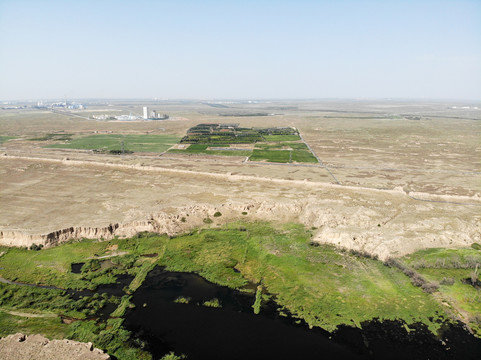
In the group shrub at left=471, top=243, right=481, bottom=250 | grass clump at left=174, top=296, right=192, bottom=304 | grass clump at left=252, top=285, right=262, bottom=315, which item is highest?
shrub at left=471, top=243, right=481, bottom=250

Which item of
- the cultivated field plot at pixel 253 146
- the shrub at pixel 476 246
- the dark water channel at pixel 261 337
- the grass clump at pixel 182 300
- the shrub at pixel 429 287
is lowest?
the dark water channel at pixel 261 337

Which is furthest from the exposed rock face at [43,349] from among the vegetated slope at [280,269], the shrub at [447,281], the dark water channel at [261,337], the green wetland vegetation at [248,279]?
the shrub at [447,281]

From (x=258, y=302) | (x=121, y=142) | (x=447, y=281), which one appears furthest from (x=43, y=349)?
(x=121, y=142)

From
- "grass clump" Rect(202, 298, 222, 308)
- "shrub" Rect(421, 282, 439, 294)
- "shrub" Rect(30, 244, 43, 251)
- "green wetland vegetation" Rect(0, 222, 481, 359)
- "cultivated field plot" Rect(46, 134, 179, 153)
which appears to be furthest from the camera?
"cultivated field plot" Rect(46, 134, 179, 153)

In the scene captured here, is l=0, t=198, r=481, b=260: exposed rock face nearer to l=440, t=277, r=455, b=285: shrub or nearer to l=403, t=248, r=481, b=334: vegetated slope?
l=403, t=248, r=481, b=334: vegetated slope

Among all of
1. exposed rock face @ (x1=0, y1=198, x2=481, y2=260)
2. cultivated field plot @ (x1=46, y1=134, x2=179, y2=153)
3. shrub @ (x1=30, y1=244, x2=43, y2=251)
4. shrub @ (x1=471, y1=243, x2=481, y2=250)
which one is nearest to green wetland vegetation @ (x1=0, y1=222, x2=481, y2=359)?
shrub @ (x1=30, y1=244, x2=43, y2=251)

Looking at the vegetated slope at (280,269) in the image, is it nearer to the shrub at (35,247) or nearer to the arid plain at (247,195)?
Result: the shrub at (35,247)

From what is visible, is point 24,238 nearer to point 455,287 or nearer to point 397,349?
point 397,349
